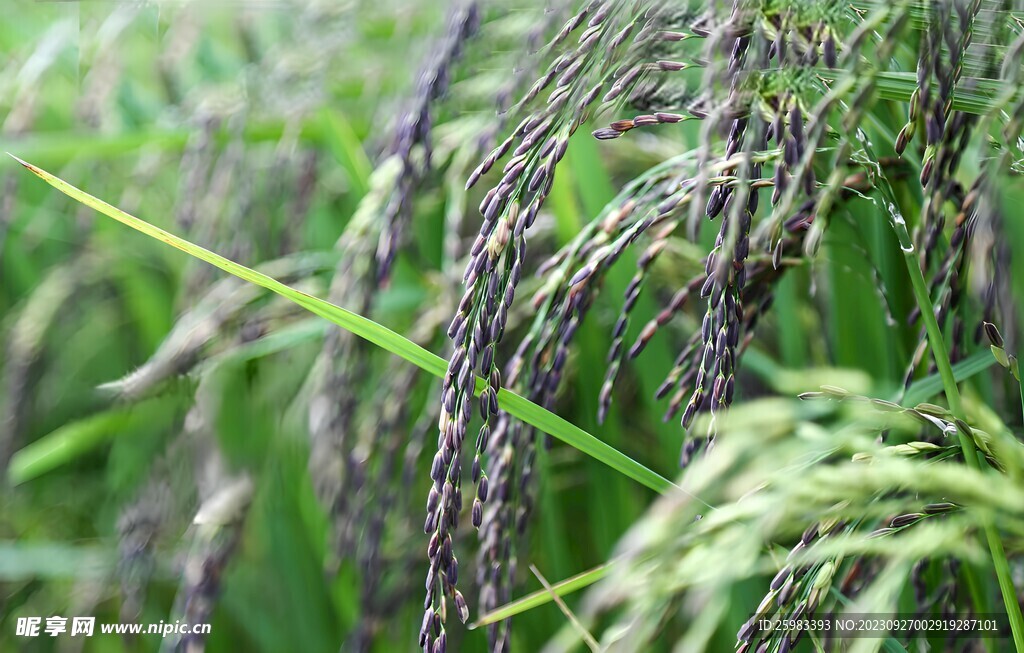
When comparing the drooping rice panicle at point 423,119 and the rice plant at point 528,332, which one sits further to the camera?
the drooping rice panicle at point 423,119

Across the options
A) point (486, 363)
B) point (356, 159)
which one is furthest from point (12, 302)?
point (486, 363)

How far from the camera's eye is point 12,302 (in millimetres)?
1546

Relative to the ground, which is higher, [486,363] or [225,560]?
[486,363]

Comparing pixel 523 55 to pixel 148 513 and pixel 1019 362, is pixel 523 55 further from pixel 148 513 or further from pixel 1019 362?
pixel 148 513

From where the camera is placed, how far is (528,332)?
0.89 metres

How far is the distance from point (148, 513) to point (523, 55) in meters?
0.78

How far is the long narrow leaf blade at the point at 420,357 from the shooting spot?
506mm

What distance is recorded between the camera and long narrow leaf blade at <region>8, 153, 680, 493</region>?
0.51m

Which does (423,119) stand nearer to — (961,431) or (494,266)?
(494,266)

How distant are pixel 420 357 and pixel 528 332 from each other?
14.3 inches

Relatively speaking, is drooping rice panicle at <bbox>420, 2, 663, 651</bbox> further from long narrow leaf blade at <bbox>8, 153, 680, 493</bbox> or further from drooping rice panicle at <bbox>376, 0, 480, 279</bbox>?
drooping rice panicle at <bbox>376, 0, 480, 279</bbox>

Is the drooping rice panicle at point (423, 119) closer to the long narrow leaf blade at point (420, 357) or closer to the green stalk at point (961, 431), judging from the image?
the long narrow leaf blade at point (420, 357)

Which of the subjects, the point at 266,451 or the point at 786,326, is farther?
the point at 266,451

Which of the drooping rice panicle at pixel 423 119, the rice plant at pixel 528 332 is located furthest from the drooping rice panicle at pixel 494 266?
the drooping rice panicle at pixel 423 119
